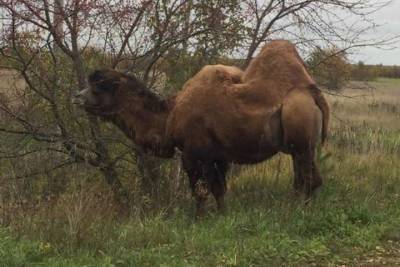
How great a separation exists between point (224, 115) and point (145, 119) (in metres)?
1.16

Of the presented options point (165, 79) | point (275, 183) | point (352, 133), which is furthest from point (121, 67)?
point (352, 133)

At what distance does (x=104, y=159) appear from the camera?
9969 mm

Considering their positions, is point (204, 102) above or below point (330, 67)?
below

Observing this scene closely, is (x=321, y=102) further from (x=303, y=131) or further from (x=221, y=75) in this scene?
(x=221, y=75)

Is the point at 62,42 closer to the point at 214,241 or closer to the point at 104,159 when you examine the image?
the point at 104,159

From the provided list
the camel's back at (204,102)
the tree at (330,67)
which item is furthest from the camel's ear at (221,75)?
the tree at (330,67)

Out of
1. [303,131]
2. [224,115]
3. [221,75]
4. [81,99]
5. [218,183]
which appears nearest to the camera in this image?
[303,131]

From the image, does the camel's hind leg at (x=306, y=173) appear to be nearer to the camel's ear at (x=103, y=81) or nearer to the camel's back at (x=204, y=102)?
the camel's back at (x=204, y=102)

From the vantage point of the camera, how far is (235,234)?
7.46m

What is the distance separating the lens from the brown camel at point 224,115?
8.90 metres

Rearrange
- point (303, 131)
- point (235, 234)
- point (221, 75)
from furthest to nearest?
point (221, 75) < point (303, 131) < point (235, 234)

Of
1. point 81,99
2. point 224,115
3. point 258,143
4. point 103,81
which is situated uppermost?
point 103,81

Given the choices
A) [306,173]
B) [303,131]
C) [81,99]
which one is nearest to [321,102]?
[303,131]

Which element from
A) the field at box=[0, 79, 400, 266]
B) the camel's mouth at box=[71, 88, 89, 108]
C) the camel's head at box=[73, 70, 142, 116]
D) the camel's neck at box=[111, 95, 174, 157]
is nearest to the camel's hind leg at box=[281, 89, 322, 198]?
the field at box=[0, 79, 400, 266]
